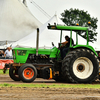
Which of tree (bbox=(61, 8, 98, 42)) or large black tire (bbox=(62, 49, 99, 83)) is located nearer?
large black tire (bbox=(62, 49, 99, 83))

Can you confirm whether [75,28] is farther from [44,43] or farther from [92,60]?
[44,43]

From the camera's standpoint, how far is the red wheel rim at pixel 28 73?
11188 millimetres

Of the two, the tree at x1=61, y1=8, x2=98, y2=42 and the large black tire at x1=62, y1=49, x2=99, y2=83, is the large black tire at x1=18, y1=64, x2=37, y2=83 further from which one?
the tree at x1=61, y1=8, x2=98, y2=42

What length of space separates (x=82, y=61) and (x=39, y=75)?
5.86 feet

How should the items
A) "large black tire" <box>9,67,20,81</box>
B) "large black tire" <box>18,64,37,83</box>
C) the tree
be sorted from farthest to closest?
the tree < "large black tire" <box>9,67,20,81</box> < "large black tire" <box>18,64,37,83</box>

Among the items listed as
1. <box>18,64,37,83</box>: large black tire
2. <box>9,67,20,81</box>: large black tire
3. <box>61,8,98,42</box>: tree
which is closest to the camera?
<box>18,64,37,83</box>: large black tire

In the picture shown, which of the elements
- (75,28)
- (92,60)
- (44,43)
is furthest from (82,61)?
(44,43)

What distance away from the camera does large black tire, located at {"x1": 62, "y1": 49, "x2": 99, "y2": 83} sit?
36.5ft

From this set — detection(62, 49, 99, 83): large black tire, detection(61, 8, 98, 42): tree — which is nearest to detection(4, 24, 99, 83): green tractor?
detection(62, 49, 99, 83): large black tire

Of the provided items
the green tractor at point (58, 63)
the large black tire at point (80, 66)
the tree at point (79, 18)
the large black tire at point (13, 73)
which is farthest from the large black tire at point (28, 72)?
the tree at point (79, 18)

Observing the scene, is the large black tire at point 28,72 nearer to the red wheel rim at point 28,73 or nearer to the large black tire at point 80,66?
the red wheel rim at point 28,73

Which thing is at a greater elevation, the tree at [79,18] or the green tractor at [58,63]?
the tree at [79,18]

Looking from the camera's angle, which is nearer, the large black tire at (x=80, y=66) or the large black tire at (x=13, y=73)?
the large black tire at (x=80, y=66)

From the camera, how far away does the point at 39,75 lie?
454 inches
